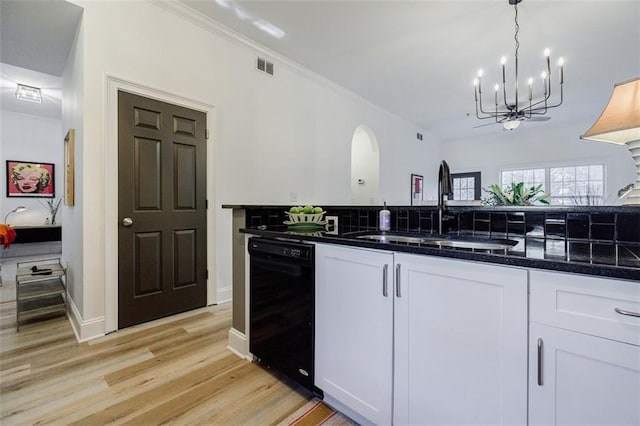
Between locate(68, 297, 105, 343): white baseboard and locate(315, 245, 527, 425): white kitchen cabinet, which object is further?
locate(68, 297, 105, 343): white baseboard

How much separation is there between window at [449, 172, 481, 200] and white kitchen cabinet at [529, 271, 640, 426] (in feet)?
24.4

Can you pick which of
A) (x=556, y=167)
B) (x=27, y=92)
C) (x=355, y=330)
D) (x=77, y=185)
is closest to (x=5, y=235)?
(x=77, y=185)

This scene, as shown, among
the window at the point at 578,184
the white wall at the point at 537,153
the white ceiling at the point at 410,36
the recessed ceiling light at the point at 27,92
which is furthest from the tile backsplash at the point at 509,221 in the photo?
the white wall at the point at 537,153

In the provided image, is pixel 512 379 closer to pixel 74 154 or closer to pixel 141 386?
pixel 141 386

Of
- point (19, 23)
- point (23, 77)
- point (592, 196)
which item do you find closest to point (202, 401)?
point (19, 23)

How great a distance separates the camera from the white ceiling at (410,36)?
2.56 metres

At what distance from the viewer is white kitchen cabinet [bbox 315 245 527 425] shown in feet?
2.86

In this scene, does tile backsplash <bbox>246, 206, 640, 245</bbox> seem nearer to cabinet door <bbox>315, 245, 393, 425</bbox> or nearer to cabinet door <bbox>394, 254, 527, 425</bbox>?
cabinet door <bbox>394, 254, 527, 425</bbox>

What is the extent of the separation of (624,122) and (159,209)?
3047 millimetres

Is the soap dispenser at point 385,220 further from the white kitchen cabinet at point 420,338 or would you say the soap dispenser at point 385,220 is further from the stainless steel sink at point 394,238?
the white kitchen cabinet at point 420,338

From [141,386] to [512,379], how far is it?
182 centimetres

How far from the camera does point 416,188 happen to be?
669 centimetres

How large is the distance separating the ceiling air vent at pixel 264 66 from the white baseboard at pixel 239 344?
2.88 meters

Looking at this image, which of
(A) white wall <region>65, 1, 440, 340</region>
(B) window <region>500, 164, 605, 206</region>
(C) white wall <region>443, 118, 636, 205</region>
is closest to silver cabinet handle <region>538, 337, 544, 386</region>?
(A) white wall <region>65, 1, 440, 340</region>
